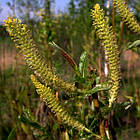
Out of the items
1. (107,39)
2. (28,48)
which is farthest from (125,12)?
(28,48)

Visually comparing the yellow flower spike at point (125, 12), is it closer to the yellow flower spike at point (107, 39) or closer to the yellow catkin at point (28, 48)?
the yellow flower spike at point (107, 39)

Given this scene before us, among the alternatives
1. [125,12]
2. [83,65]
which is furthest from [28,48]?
[125,12]

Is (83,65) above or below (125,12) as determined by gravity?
below

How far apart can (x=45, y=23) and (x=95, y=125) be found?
109 centimetres

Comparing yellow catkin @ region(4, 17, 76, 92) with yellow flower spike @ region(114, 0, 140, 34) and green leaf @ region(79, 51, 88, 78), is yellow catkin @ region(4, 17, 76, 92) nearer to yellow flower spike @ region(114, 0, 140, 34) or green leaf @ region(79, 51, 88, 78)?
green leaf @ region(79, 51, 88, 78)

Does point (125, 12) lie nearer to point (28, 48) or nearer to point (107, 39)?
point (107, 39)

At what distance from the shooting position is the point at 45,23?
157 cm

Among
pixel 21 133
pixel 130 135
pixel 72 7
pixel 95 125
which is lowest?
pixel 130 135

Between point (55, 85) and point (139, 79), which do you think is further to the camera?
point (139, 79)

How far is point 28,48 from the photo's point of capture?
0.46m

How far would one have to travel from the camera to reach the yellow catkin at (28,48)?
0.44 metres

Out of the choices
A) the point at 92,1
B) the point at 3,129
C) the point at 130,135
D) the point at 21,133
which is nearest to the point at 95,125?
the point at 92,1

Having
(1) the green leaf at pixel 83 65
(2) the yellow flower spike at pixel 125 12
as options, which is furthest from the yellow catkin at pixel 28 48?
(2) the yellow flower spike at pixel 125 12

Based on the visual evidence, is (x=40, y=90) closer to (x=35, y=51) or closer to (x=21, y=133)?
(x=35, y=51)
